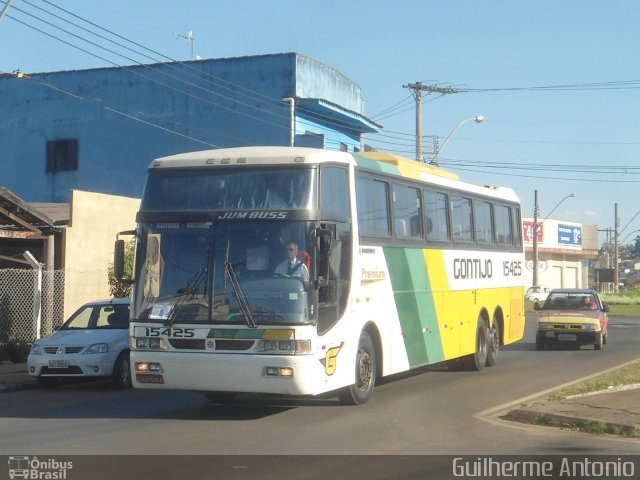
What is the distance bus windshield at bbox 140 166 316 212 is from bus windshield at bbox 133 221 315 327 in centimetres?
27

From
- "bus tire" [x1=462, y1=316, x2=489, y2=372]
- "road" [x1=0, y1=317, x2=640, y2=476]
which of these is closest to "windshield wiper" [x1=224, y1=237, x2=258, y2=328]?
"road" [x1=0, y1=317, x2=640, y2=476]

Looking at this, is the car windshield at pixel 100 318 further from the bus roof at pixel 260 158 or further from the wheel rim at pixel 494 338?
the wheel rim at pixel 494 338

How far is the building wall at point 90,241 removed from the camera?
24328 mm

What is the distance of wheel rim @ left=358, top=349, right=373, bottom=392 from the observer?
1366cm

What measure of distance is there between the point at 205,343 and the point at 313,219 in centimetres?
208

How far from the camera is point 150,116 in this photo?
3981cm

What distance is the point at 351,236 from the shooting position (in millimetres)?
13375

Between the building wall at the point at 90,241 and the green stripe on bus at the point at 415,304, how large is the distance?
10.5 m

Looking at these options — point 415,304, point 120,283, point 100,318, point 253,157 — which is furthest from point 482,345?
point 120,283

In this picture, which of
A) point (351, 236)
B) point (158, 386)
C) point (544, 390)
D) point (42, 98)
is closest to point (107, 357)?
point (158, 386)

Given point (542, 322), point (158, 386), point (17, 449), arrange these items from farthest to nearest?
point (542, 322) → point (158, 386) → point (17, 449)

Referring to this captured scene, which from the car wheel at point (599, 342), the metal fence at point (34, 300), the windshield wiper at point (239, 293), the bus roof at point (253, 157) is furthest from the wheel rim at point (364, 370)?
the car wheel at point (599, 342)

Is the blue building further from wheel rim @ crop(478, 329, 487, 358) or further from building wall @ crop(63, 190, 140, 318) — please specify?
wheel rim @ crop(478, 329, 487, 358)

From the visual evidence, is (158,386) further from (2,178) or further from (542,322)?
(2,178)
